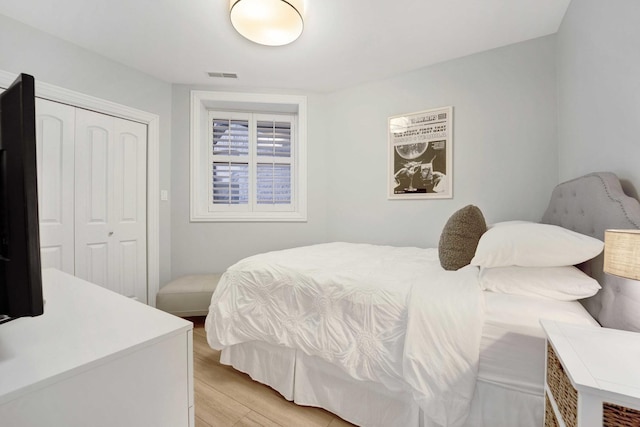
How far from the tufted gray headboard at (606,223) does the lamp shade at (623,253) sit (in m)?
0.30

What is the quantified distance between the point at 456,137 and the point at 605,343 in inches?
79.4

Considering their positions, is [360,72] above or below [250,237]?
above

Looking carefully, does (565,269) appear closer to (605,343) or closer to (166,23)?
(605,343)

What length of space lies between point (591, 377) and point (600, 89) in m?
1.54

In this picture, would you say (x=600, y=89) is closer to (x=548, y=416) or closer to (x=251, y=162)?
Answer: (x=548, y=416)

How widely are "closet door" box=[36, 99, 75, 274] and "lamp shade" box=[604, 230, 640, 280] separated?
10.8ft

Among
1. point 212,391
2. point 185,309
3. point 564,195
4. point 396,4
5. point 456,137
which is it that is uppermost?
point 396,4

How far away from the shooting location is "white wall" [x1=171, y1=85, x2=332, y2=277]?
296 centimetres

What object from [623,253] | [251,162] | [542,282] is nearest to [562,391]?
[623,253]

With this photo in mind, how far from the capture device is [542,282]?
113cm

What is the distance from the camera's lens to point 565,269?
44.7 inches

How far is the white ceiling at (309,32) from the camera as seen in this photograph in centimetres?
180

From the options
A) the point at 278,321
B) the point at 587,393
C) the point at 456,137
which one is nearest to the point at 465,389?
the point at 587,393

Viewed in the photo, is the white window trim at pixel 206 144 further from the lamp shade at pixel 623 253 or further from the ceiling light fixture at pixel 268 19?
the lamp shade at pixel 623 253
